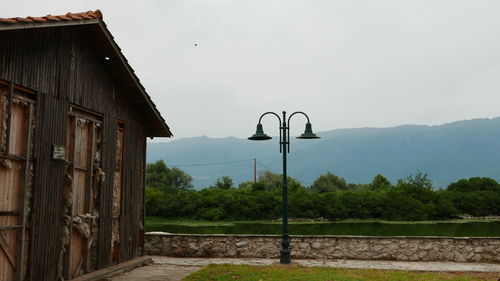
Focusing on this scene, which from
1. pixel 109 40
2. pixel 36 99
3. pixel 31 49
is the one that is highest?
pixel 109 40

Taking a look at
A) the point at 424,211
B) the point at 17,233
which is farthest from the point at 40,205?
the point at 424,211

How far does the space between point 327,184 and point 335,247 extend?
75325 millimetres

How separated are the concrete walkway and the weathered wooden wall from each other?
95 cm

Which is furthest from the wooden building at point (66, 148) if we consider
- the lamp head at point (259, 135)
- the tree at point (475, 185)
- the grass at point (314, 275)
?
the tree at point (475, 185)

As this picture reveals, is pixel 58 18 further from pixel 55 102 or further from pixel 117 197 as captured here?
pixel 117 197

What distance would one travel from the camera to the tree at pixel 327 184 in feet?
281

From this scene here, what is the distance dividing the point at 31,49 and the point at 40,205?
2970 mm

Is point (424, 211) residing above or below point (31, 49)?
below

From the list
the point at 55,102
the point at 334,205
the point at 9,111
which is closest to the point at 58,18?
the point at 55,102

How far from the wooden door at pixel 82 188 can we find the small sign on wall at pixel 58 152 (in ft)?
1.24

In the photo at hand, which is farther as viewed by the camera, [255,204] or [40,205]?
[255,204]

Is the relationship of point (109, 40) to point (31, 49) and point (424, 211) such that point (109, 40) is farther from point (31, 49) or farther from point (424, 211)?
point (424, 211)

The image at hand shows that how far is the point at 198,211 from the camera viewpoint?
50500 mm

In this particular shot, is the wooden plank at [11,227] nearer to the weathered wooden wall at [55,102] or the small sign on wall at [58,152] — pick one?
the weathered wooden wall at [55,102]
